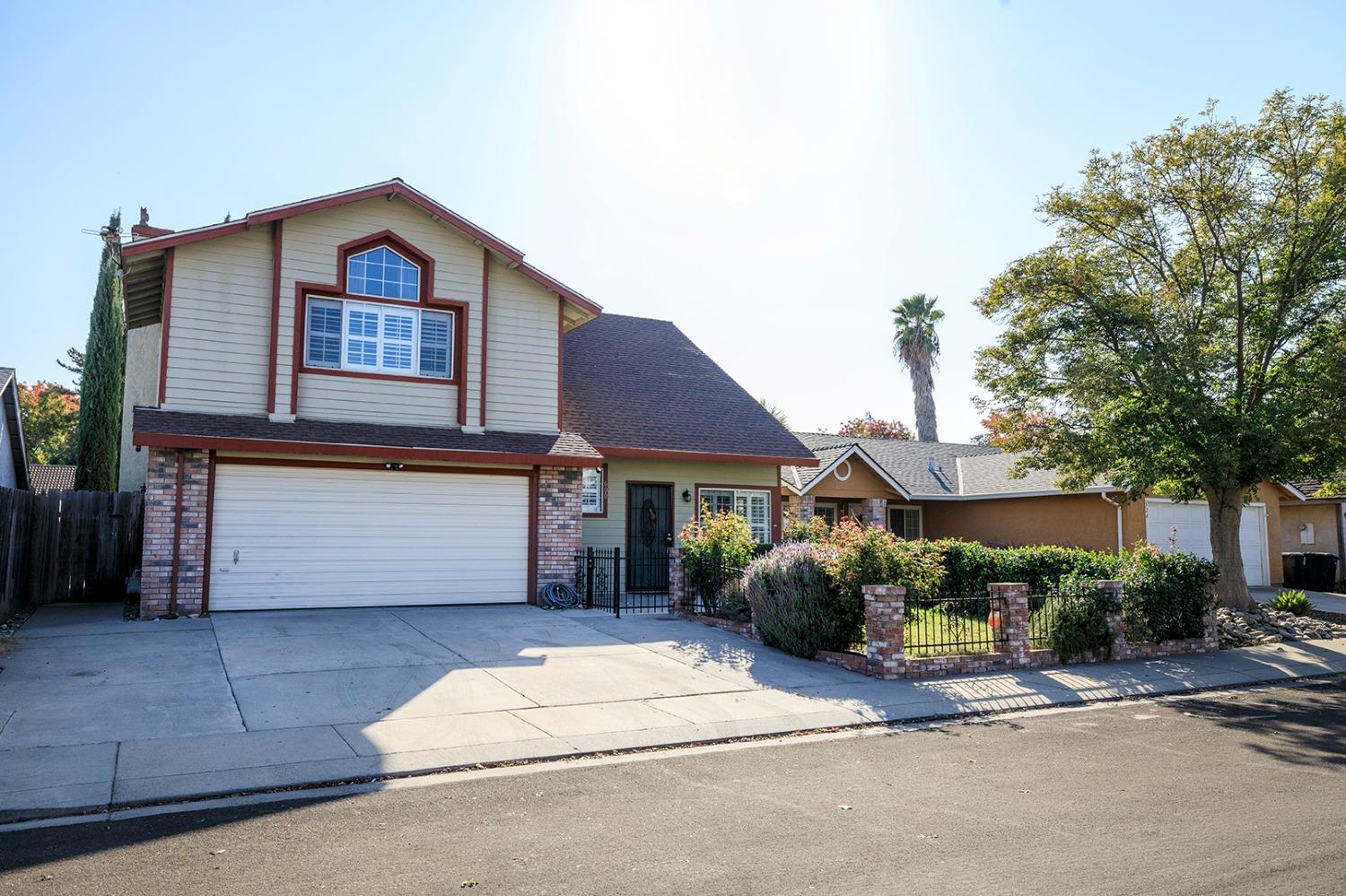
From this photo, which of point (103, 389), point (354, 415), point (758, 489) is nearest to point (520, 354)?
point (354, 415)

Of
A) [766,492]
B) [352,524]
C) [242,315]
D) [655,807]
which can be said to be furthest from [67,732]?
[766,492]

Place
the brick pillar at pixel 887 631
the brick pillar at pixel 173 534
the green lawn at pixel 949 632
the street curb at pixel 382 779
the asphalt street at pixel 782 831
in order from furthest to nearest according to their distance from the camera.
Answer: the brick pillar at pixel 173 534
the green lawn at pixel 949 632
the brick pillar at pixel 887 631
the street curb at pixel 382 779
the asphalt street at pixel 782 831

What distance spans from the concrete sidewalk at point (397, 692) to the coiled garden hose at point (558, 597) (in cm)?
146

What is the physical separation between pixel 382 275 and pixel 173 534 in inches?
212

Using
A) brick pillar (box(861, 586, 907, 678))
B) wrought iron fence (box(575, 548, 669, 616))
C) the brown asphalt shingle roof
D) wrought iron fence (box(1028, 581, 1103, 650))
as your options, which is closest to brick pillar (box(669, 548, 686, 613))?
wrought iron fence (box(575, 548, 669, 616))

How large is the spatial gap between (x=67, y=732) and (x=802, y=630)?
7.90 metres

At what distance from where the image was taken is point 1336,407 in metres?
14.7

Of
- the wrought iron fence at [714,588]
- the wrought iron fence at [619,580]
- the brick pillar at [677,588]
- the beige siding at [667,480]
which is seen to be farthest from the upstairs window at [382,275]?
the wrought iron fence at [714,588]

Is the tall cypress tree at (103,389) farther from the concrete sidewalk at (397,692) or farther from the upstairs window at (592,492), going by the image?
the upstairs window at (592,492)

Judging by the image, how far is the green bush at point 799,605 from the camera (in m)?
11.6

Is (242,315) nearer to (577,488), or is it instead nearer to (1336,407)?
(577,488)

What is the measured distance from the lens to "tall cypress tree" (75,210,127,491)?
23.7m

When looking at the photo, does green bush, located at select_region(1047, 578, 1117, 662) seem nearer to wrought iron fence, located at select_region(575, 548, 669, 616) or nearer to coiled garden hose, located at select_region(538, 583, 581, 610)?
wrought iron fence, located at select_region(575, 548, 669, 616)

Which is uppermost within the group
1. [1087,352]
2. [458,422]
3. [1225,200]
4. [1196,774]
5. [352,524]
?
[1225,200]
